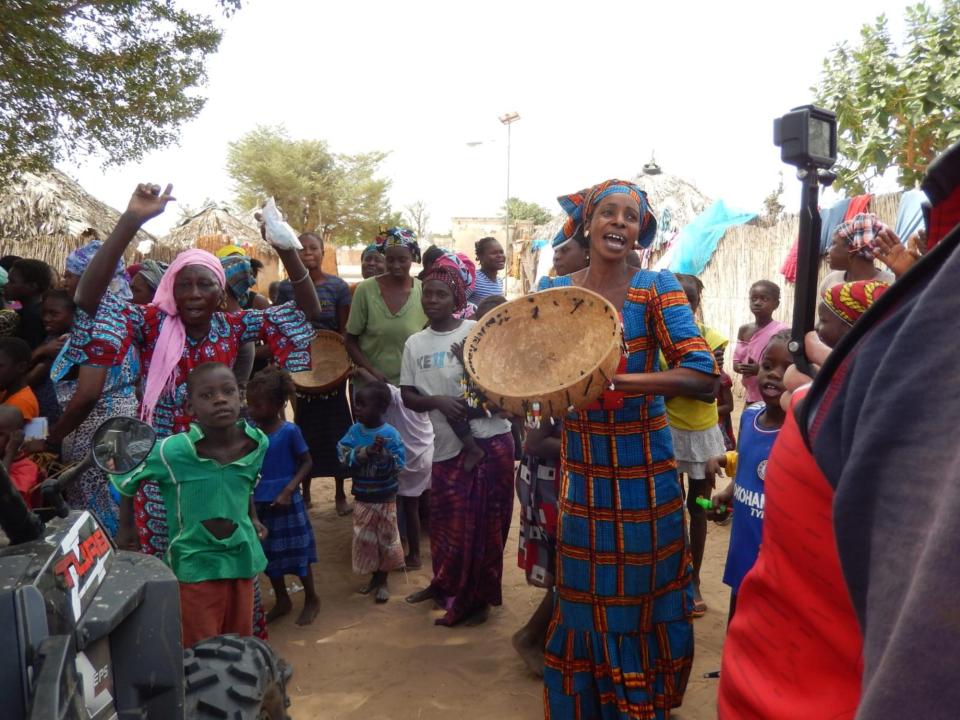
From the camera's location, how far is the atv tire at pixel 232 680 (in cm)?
237

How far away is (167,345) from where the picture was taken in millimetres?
3508

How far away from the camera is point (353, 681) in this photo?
3785mm

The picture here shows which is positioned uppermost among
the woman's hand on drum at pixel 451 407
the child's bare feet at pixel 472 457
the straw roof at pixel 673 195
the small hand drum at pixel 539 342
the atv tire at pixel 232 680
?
the straw roof at pixel 673 195

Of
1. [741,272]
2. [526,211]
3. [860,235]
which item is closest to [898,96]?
[741,272]

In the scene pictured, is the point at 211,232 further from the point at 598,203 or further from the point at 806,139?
the point at 806,139

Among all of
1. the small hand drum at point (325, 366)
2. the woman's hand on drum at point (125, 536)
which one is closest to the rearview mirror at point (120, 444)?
the woman's hand on drum at point (125, 536)

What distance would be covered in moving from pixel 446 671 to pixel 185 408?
71.5 inches

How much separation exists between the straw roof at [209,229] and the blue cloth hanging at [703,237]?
30.9 ft

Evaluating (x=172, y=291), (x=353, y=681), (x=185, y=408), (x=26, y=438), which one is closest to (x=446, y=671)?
(x=353, y=681)

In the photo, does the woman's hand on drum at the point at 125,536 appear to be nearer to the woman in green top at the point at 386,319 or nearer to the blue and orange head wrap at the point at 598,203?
the woman in green top at the point at 386,319

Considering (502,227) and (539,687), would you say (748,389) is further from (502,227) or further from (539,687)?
(502,227)

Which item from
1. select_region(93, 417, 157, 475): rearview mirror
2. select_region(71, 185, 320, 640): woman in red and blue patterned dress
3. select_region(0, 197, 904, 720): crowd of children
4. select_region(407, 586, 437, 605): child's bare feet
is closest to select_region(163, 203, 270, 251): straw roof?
select_region(0, 197, 904, 720): crowd of children

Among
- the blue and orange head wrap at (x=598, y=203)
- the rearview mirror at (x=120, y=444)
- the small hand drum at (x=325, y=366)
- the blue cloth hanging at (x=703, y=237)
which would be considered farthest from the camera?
the blue cloth hanging at (x=703, y=237)

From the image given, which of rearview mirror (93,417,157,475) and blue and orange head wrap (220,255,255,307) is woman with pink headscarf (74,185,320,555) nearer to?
rearview mirror (93,417,157,475)
